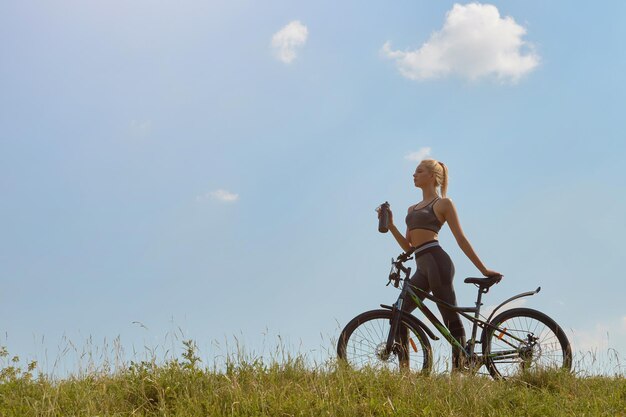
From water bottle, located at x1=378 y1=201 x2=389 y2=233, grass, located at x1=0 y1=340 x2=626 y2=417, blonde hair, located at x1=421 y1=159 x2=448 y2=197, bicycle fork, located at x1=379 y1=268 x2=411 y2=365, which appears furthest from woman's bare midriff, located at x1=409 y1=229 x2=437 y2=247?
grass, located at x1=0 y1=340 x2=626 y2=417

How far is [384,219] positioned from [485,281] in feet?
4.92

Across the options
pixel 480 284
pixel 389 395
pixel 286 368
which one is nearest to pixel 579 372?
pixel 480 284

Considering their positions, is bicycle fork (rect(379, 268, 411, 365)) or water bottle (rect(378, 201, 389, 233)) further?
water bottle (rect(378, 201, 389, 233))

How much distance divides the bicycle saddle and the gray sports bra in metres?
0.74

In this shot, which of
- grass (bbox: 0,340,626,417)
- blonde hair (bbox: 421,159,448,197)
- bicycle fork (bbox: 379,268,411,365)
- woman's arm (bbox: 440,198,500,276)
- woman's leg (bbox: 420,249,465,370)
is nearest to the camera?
grass (bbox: 0,340,626,417)

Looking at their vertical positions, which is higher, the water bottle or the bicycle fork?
the water bottle

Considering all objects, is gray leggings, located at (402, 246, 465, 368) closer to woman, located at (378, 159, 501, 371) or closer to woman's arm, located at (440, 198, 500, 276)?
woman, located at (378, 159, 501, 371)

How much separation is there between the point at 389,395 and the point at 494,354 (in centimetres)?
235

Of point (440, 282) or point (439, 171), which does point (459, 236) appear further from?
point (439, 171)

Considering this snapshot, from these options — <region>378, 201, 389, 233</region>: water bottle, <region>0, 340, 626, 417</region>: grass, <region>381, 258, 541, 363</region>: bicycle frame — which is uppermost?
<region>378, 201, 389, 233</region>: water bottle

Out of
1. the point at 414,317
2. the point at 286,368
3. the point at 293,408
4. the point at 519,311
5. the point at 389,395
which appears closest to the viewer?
the point at 293,408

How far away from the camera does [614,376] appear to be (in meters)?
9.24

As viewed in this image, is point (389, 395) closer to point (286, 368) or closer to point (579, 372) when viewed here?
point (286, 368)

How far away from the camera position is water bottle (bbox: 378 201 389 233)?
9516mm
